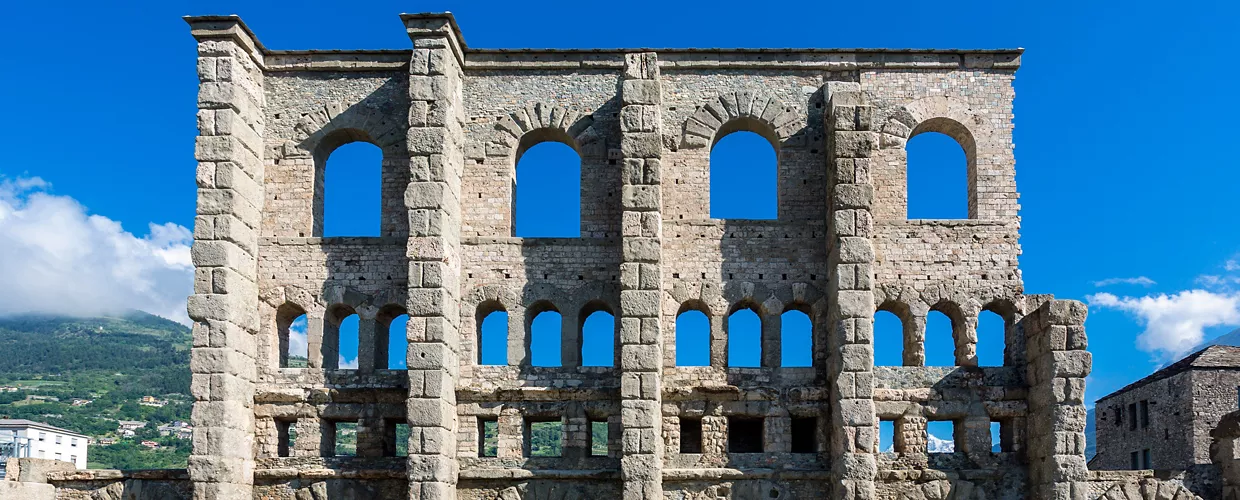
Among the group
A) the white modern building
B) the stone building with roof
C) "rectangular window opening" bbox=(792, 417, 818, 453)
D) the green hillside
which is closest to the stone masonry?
"rectangular window opening" bbox=(792, 417, 818, 453)

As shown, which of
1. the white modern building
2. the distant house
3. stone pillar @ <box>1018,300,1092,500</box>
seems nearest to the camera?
stone pillar @ <box>1018,300,1092,500</box>

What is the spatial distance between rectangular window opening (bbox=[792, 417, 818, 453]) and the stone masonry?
65 cm

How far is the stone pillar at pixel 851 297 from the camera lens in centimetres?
2081

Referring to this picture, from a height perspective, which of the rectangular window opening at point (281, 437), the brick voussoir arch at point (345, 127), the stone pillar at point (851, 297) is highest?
the brick voussoir arch at point (345, 127)

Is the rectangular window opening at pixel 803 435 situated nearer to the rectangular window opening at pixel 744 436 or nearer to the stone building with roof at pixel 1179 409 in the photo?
the rectangular window opening at pixel 744 436

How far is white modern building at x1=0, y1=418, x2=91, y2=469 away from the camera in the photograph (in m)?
54.5

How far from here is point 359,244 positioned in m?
22.7

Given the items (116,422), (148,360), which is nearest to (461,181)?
(116,422)

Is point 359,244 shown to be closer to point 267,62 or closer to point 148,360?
point 267,62

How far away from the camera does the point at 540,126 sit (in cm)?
2291

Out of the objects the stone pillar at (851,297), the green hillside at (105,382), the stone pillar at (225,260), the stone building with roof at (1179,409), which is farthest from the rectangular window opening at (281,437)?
the green hillside at (105,382)

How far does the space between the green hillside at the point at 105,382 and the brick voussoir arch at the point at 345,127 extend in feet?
132

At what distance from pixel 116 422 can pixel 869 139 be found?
69649 millimetres

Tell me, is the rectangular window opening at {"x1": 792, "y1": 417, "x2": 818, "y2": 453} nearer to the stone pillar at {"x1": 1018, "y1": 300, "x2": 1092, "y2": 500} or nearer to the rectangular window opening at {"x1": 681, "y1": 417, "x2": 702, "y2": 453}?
the rectangular window opening at {"x1": 681, "y1": 417, "x2": 702, "y2": 453}
